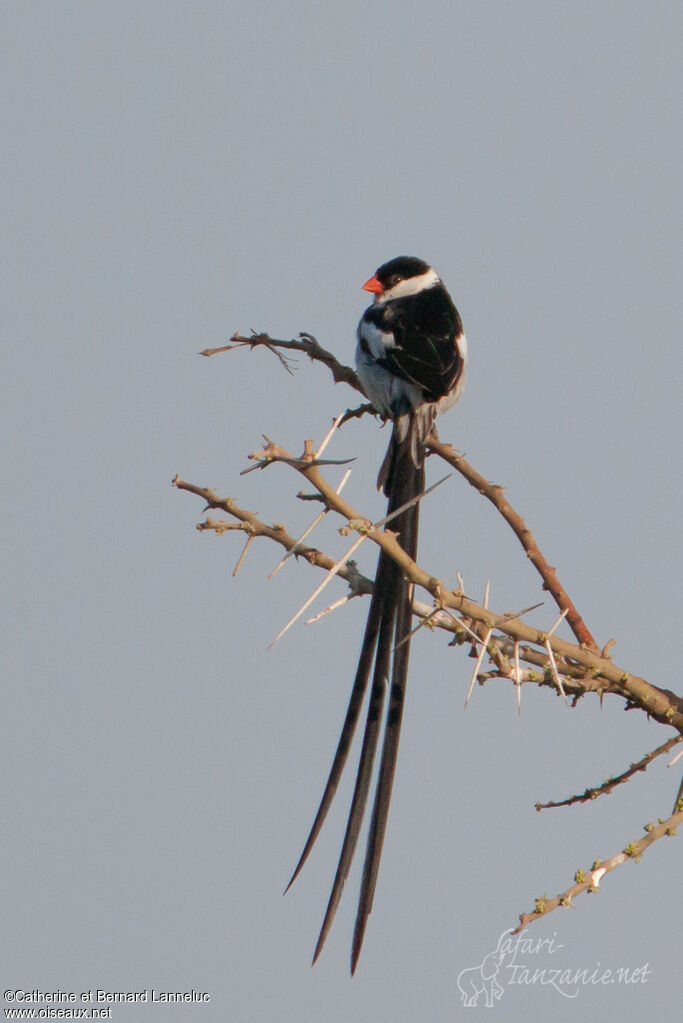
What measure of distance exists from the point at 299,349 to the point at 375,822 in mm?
1231

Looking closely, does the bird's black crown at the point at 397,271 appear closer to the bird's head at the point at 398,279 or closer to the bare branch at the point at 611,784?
the bird's head at the point at 398,279

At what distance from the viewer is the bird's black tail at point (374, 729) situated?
1954 mm

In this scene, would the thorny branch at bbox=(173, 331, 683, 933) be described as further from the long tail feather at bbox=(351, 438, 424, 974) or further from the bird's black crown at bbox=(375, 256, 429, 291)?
the bird's black crown at bbox=(375, 256, 429, 291)

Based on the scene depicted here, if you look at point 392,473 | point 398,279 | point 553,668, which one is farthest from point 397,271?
point 553,668

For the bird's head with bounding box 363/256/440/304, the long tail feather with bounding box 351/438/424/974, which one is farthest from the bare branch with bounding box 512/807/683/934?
the bird's head with bounding box 363/256/440/304

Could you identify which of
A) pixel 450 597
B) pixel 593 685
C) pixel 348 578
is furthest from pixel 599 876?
pixel 348 578

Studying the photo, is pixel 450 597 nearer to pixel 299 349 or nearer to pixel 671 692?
pixel 671 692

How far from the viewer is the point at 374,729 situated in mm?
2111

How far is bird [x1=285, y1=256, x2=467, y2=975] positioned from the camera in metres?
2.01

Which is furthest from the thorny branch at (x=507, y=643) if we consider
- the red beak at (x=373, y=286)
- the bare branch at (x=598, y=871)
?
the red beak at (x=373, y=286)

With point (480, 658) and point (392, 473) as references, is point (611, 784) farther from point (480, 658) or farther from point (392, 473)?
point (392, 473)

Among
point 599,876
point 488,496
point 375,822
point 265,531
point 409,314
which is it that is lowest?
point 599,876

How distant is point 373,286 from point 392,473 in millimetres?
1212

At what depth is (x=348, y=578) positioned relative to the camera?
6.35 ft
